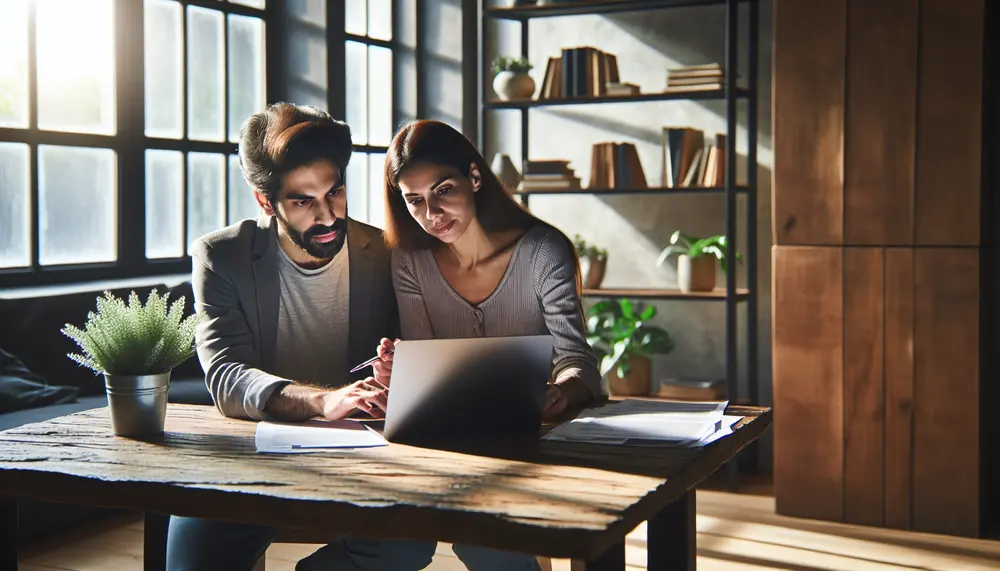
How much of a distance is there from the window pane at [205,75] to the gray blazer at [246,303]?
252cm

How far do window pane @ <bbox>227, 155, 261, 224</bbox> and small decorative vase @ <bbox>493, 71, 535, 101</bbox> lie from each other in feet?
4.11

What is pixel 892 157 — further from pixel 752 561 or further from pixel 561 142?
pixel 561 142

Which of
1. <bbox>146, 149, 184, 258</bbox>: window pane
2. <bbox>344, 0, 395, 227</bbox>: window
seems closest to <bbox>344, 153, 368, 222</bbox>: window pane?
<bbox>344, 0, 395, 227</bbox>: window

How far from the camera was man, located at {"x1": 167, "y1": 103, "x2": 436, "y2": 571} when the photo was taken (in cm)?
211

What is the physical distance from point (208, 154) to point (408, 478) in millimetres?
3475

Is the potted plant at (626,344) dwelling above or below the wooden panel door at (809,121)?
below

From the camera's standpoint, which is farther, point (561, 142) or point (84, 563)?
point (561, 142)

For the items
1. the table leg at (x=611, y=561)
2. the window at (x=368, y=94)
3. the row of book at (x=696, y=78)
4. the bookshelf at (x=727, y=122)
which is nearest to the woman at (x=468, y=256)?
the table leg at (x=611, y=561)

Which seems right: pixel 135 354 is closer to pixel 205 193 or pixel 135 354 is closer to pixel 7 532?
pixel 7 532

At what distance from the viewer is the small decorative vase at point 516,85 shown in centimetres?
497

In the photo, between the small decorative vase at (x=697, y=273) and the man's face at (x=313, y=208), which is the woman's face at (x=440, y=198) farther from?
the small decorative vase at (x=697, y=273)

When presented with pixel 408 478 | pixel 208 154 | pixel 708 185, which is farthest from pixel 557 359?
pixel 208 154

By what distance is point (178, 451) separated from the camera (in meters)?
1.75

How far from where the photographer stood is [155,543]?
2.15m
